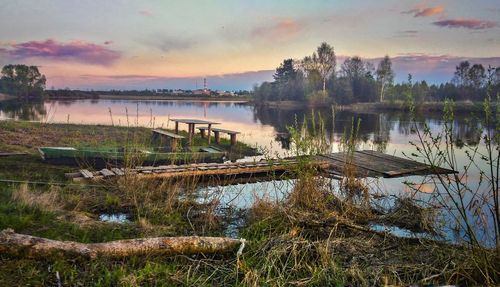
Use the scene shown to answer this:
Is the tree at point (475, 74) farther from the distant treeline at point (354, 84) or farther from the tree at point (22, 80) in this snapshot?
the tree at point (22, 80)

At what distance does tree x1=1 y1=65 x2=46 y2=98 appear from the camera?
74.1m

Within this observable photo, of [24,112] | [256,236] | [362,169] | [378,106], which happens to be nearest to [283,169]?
[362,169]

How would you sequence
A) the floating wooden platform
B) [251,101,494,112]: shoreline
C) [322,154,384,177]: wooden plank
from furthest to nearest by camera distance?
1. [251,101,494,112]: shoreline
2. [322,154,384,177]: wooden plank
3. the floating wooden platform

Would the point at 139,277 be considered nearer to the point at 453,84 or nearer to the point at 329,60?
the point at 329,60

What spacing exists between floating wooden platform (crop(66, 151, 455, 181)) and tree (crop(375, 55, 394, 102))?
56876mm

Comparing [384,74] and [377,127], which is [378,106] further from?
[377,127]

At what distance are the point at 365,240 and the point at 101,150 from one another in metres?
10.3

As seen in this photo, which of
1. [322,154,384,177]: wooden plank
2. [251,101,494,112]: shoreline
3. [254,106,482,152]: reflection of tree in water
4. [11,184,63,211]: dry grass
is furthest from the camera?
[251,101,494,112]: shoreline

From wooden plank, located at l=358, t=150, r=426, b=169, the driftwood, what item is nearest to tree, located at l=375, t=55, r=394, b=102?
wooden plank, located at l=358, t=150, r=426, b=169

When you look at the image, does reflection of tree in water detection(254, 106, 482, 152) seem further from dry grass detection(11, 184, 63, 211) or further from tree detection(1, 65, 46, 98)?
tree detection(1, 65, 46, 98)

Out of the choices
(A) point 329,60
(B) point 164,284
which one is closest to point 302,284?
(B) point 164,284

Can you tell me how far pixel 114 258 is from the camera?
507cm

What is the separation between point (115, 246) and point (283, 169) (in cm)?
912

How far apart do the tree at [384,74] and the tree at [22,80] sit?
63.6m
